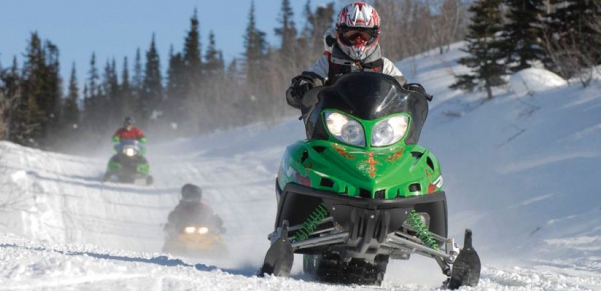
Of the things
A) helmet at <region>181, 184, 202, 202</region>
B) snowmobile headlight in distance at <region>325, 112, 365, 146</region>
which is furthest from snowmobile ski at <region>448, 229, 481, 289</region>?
helmet at <region>181, 184, 202, 202</region>

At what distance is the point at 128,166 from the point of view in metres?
19.5

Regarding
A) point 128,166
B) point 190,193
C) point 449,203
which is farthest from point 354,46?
point 128,166

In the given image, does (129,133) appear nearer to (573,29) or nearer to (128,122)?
(128,122)

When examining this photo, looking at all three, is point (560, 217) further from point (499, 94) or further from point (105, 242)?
point (499, 94)

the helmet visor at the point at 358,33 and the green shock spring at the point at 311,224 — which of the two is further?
the helmet visor at the point at 358,33

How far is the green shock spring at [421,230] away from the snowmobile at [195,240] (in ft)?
20.1

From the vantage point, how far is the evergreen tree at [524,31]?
21.8m

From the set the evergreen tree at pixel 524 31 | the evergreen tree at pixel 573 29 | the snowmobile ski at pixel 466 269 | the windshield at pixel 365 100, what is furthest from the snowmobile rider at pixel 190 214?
the evergreen tree at pixel 524 31

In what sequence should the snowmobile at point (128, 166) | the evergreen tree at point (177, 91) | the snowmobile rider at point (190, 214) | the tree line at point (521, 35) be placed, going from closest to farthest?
the snowmobile rider at point (190, 214) < the snowmobile at point (128, 166) < the tree line at point (521, 35) < the evergreen tree at point (177, 91)

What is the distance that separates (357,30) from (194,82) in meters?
65.6

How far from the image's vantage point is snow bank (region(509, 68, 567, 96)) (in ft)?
60.7

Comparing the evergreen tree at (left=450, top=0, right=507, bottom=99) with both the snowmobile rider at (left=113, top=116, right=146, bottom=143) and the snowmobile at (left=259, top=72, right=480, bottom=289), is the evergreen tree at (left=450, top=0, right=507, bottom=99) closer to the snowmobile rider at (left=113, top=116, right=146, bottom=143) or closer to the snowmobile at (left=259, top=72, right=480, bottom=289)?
the snowmobile rider at (left=113, top=116, right=146, bottom=143)

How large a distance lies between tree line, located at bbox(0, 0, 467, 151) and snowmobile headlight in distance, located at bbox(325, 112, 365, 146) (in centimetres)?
2294

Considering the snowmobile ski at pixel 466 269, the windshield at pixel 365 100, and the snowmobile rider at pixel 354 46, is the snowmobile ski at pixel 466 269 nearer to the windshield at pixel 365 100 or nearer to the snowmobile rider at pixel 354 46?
the windshield at pixel 365 100
